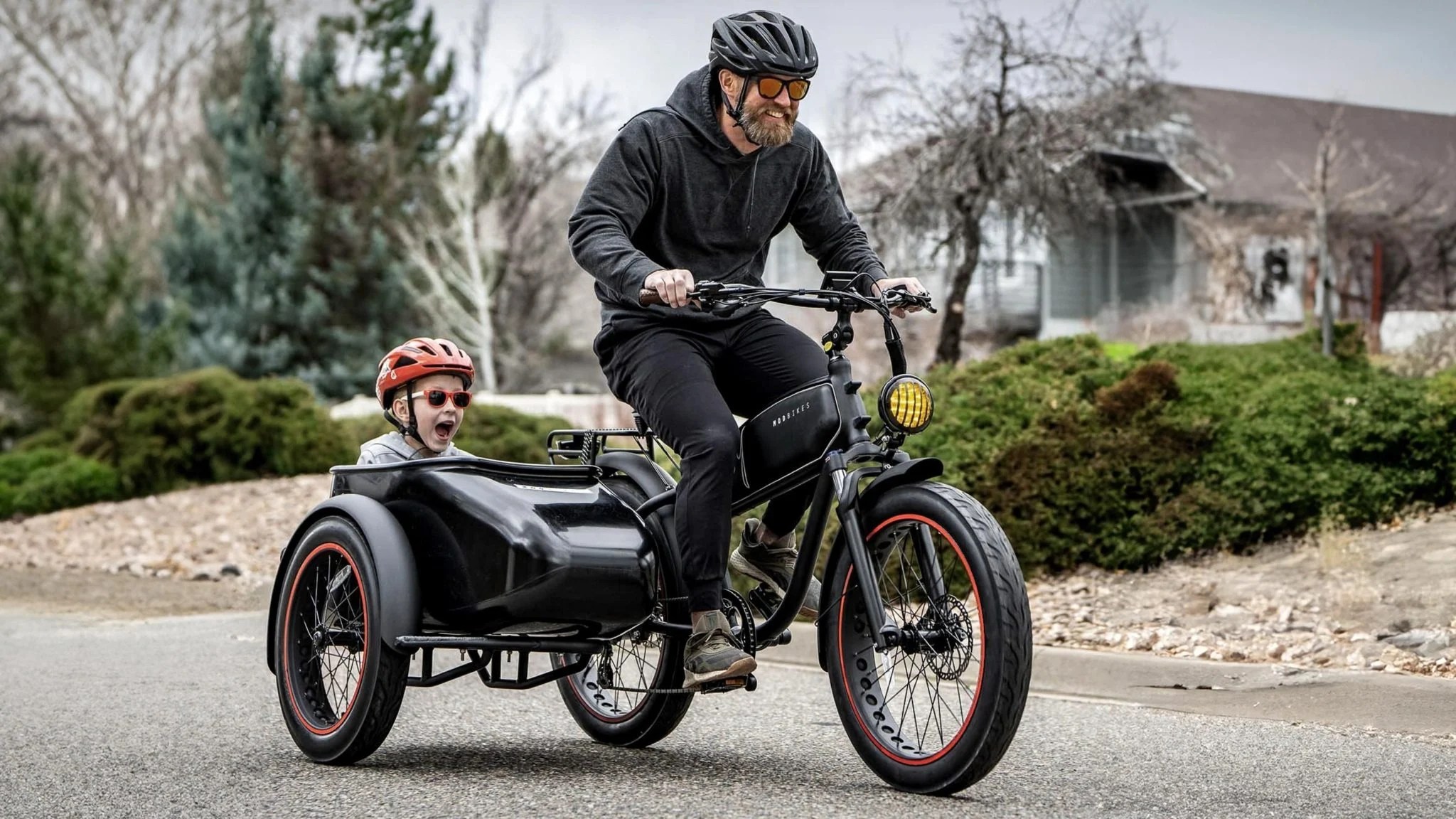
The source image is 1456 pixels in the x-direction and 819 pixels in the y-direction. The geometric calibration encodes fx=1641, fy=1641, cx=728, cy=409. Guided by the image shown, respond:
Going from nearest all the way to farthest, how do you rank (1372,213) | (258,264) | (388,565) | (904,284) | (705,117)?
1. (904,284)
2. (388,565)
3. (705,117)
4. (258,264)
5. (1372,213)

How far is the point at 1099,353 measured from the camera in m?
11.2

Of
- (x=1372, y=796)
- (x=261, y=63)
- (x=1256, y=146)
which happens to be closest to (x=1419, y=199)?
(x=1256, y=146)

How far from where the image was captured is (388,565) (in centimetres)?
500

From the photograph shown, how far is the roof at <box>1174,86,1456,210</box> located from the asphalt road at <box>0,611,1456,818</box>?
2493 cm

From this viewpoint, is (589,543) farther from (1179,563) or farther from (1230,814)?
(1179,563)

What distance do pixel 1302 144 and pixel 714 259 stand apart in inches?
1247

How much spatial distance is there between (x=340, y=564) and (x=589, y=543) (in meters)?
0.96

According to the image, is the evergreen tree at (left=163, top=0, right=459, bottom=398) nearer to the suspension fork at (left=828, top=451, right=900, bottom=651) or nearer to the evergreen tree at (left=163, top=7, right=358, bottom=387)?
the evergreen tree at (left=163, top=7, right=358, bottom=387)

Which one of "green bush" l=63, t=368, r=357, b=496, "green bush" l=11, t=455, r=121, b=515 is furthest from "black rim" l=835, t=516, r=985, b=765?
"green bush" l=11, t=455, r=121, b=515

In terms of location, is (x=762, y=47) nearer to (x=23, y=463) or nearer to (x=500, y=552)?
(x=500, y=552)

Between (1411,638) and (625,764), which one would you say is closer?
(625,764)

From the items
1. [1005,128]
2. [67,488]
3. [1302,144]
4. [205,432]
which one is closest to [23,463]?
[67,488]

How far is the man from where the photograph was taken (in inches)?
192

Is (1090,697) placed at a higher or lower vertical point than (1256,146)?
lower
